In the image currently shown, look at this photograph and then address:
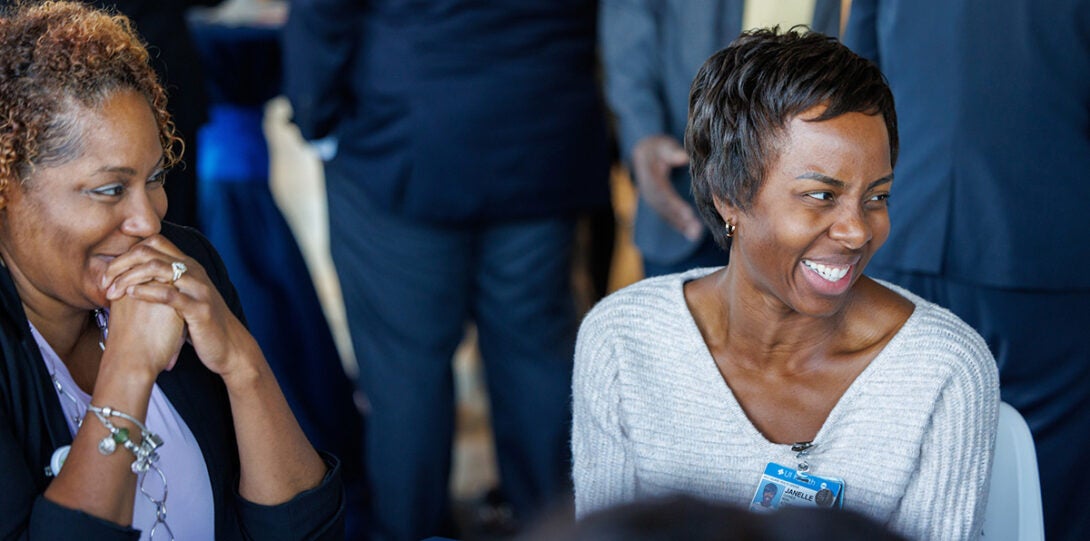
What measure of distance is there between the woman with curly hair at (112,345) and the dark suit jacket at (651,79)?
142 cm

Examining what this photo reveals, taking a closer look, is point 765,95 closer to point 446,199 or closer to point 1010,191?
point 1010,191

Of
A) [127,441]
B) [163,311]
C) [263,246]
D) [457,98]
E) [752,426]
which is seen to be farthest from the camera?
[263,246]

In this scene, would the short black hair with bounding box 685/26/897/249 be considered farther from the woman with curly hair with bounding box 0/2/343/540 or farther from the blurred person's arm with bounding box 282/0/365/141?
the blurred person's arm with bounding box 282/0/365/141

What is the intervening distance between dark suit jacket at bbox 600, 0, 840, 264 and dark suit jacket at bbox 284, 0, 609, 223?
12cm

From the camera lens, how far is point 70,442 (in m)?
1.71

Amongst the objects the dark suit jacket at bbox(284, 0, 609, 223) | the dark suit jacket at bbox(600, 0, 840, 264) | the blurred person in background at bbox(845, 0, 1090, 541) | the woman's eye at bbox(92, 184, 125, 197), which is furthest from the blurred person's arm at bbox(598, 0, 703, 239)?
the woman's eye at bbox(92, 184, 125, 197)

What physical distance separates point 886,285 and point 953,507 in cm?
41

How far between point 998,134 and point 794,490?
3.28 ft

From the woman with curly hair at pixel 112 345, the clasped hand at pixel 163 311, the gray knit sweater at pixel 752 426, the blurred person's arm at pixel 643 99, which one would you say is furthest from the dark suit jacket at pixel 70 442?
the blurred person's arm at pixel 643 99

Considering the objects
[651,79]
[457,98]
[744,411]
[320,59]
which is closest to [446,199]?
[457,98]

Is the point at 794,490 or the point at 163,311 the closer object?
the point at 163,311

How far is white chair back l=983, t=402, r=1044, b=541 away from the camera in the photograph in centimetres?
189

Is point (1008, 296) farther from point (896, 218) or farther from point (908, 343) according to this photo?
point (908, 343)

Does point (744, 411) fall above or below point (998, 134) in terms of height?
below
